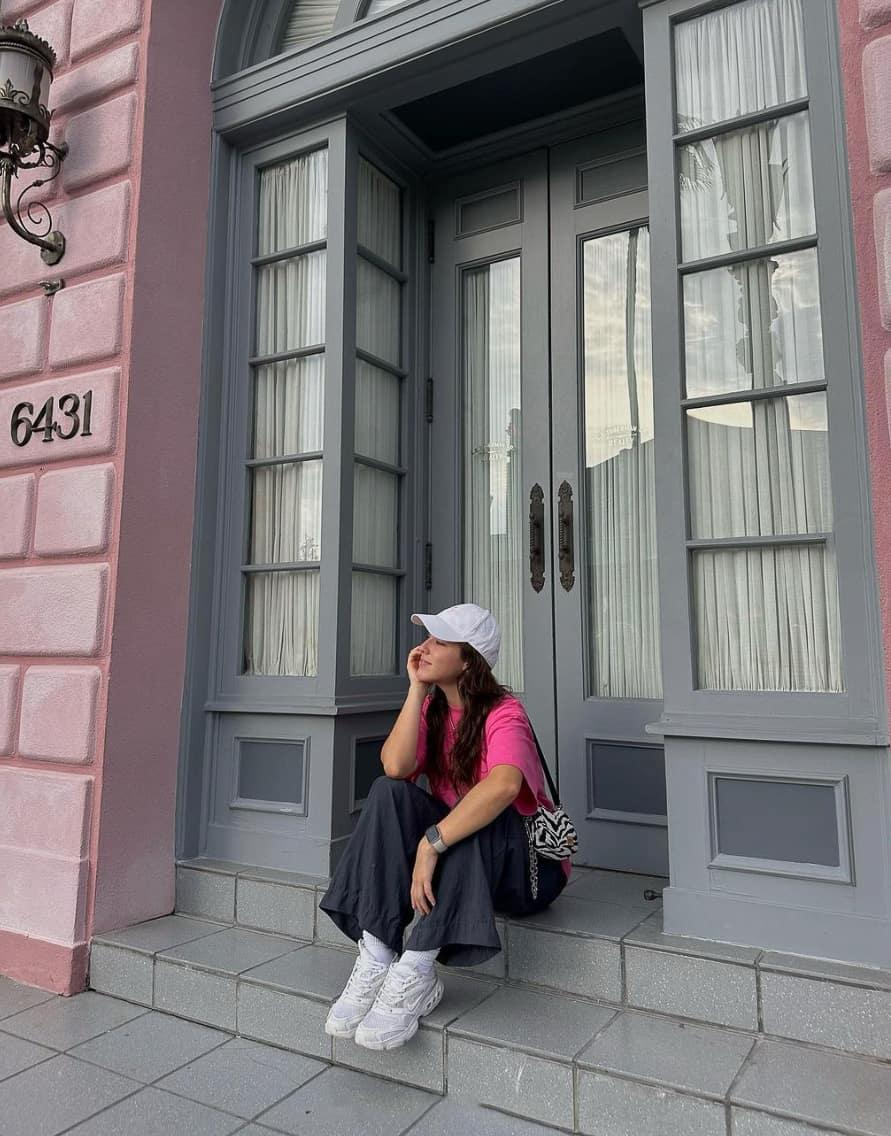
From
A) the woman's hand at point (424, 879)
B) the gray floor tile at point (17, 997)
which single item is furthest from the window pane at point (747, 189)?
the gray floor tile at point (17, 997)

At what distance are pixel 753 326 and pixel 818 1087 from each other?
2.06m

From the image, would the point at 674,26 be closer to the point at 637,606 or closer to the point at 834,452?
the point at 834,452

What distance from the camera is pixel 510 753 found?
239cm

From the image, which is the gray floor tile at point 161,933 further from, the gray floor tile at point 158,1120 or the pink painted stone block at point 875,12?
the pink painted stone block at point 875,12

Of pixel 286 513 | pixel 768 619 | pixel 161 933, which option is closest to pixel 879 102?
pixel 768 619

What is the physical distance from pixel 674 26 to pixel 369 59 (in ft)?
3.85

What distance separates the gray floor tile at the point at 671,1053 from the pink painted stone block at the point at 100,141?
352 centimetres

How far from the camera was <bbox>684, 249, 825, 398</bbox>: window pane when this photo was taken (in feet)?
8.45

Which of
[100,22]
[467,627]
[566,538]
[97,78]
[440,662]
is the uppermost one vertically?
[100,22]

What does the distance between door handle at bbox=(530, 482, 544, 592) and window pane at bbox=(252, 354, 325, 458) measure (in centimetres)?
92

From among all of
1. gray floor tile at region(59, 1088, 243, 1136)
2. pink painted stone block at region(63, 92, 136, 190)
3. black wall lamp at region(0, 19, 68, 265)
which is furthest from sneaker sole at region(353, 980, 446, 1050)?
pink painted stone block at region(63, 92, 136, 190)

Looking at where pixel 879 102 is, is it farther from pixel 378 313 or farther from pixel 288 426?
pixel 288 426

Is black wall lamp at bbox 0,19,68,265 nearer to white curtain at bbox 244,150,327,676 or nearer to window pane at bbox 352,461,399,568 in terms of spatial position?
white curtain at bbox 244,150,327,676

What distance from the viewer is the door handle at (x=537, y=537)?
3592 millimetres
